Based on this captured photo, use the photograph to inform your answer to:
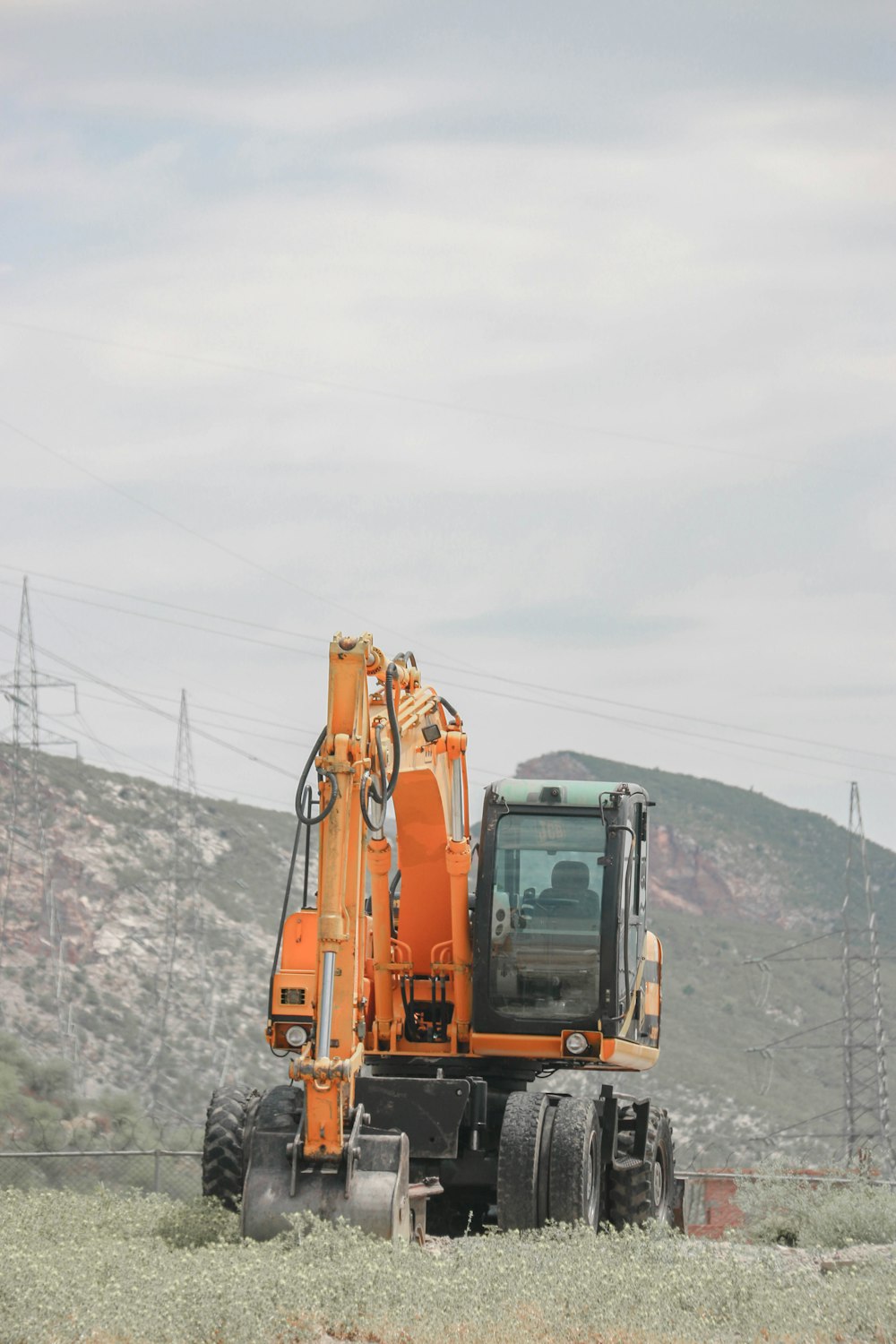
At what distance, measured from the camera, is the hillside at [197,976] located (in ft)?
171

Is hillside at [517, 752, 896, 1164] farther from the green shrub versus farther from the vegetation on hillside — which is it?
the green shrub

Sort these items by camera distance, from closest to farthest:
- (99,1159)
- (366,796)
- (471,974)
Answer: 1. (366,796)
2. (471,974)
3. (99,1159)

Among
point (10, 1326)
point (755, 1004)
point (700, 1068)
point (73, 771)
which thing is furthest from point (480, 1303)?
point (755, 1004)

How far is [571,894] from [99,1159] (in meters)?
18.0

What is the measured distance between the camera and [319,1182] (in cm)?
1116

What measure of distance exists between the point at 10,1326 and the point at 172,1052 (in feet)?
149

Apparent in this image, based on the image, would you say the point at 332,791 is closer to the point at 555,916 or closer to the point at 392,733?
the point at 392,733

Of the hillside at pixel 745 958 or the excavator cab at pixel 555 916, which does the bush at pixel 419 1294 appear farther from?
the hillside at pixel 745 958

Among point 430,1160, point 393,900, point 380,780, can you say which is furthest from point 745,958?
point 380,780

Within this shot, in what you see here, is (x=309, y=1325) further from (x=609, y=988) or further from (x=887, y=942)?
(x=887, y=942)

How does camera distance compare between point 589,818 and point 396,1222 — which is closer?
point 396,1222

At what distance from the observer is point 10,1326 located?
27.5 feet

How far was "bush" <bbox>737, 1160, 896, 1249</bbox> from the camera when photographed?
53.2ft

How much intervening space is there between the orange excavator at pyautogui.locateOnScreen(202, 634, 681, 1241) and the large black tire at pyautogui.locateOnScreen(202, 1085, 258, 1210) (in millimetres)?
15
